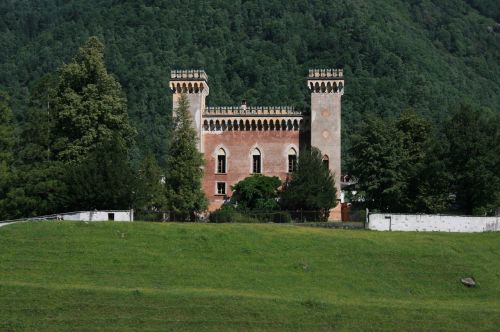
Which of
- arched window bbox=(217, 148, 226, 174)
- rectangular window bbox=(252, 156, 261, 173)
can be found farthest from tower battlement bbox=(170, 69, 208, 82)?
rectangular window bbox=(252, 156, 261, 173)

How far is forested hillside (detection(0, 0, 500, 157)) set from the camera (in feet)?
393

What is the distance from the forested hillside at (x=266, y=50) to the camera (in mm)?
119812

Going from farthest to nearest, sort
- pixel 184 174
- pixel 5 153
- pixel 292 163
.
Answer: pixel 292 163 → pixel 184 174 → pixel 5 153

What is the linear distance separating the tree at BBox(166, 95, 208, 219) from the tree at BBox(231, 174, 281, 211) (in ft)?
18.7

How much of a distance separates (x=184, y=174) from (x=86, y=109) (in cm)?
730

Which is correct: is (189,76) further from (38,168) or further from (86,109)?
(38,168)

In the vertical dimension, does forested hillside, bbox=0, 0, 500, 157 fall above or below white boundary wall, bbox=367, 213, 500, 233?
above

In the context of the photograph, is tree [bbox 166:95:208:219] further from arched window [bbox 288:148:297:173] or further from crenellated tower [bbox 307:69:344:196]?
crenellated tower [bbox 307:69:344:196]

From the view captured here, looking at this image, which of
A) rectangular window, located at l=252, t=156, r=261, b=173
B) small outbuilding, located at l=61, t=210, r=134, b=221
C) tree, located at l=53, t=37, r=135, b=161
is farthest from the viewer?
rectangular window, located at l=252, t=156, r=261, b=173

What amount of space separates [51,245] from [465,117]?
27796mm

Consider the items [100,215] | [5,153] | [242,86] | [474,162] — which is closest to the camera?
[100,215]

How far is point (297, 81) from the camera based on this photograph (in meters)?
127

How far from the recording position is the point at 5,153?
46844mm

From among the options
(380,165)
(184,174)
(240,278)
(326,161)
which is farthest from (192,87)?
(240,278)
